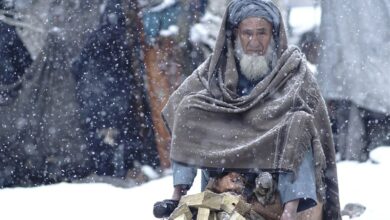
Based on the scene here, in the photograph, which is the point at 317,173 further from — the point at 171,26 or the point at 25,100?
the point at 25,100

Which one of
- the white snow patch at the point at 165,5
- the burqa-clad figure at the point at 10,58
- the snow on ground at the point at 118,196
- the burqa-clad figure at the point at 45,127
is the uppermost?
the white snow patch at the point at 165,5

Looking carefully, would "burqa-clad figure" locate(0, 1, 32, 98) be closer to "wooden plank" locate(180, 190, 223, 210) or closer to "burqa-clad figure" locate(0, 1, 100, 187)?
"burqa-clad figure" locate(0, 1, 100, 187)

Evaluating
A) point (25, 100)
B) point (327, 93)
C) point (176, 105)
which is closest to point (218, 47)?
point (176, 105)

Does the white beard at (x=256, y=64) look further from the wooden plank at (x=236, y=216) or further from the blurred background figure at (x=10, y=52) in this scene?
the blurred background figure at (x=10, y=52)

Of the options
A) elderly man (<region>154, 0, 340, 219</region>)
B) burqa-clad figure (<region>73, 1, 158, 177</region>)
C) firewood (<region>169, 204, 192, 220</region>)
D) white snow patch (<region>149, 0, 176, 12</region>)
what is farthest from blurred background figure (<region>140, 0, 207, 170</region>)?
firewood (<region>169, 204, 192, 220</region>)

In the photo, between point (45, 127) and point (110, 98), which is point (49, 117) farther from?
point (110, 98)

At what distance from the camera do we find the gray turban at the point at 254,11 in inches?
203

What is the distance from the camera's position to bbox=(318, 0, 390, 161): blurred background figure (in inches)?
356

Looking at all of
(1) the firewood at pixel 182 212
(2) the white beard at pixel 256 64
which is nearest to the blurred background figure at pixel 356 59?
(2) the white beard at pixel 256 64

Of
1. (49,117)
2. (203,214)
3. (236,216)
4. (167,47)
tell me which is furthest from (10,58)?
(236,216)

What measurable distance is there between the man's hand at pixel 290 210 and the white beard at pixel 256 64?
0.72 meters

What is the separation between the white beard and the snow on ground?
3.60 m

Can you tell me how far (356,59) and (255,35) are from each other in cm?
411

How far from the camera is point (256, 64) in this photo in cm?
521
